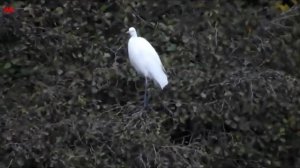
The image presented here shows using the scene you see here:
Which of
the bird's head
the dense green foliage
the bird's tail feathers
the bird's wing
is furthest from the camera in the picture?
the bird's head

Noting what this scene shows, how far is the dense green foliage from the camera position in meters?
5.02

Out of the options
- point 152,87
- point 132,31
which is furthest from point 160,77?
point 132,31

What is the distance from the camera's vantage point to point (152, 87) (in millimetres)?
5559

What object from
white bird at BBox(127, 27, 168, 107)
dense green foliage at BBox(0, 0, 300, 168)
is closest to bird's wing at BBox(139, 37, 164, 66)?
white bird at BBox(127, 27, 168, 107)

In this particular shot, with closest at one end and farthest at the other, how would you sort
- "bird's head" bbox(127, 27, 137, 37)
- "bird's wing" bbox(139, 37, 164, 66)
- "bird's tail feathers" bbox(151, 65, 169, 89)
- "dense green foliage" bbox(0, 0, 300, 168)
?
"dense green foliage" bbox(0, 0, 300, 168)
"bird's tail feathers" bbox(151, 65, 169, 89)
"bird's wing" bbox(139, 37, 164, 66)
"bird's head" bbox(127, 27, 137, 37)

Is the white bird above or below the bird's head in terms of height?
below

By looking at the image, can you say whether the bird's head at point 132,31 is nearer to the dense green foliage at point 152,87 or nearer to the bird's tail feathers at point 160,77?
the dense green foliage at point 152,87

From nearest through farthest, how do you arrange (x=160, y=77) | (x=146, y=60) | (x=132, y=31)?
1. (x=160, y=77)
2. (x=146, y=60)
3. (x=132, y=31)

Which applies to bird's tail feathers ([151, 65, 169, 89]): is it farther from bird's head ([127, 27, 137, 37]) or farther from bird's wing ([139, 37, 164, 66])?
bird's head ([127, 27, 137, 37])

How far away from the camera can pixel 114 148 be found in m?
5.05

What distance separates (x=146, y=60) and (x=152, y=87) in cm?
19

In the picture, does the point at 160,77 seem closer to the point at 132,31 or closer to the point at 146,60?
the point at 146,60

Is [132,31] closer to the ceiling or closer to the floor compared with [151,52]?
closer to the ceiling

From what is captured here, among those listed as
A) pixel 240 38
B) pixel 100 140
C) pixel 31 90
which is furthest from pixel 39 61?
pixel 240 38
